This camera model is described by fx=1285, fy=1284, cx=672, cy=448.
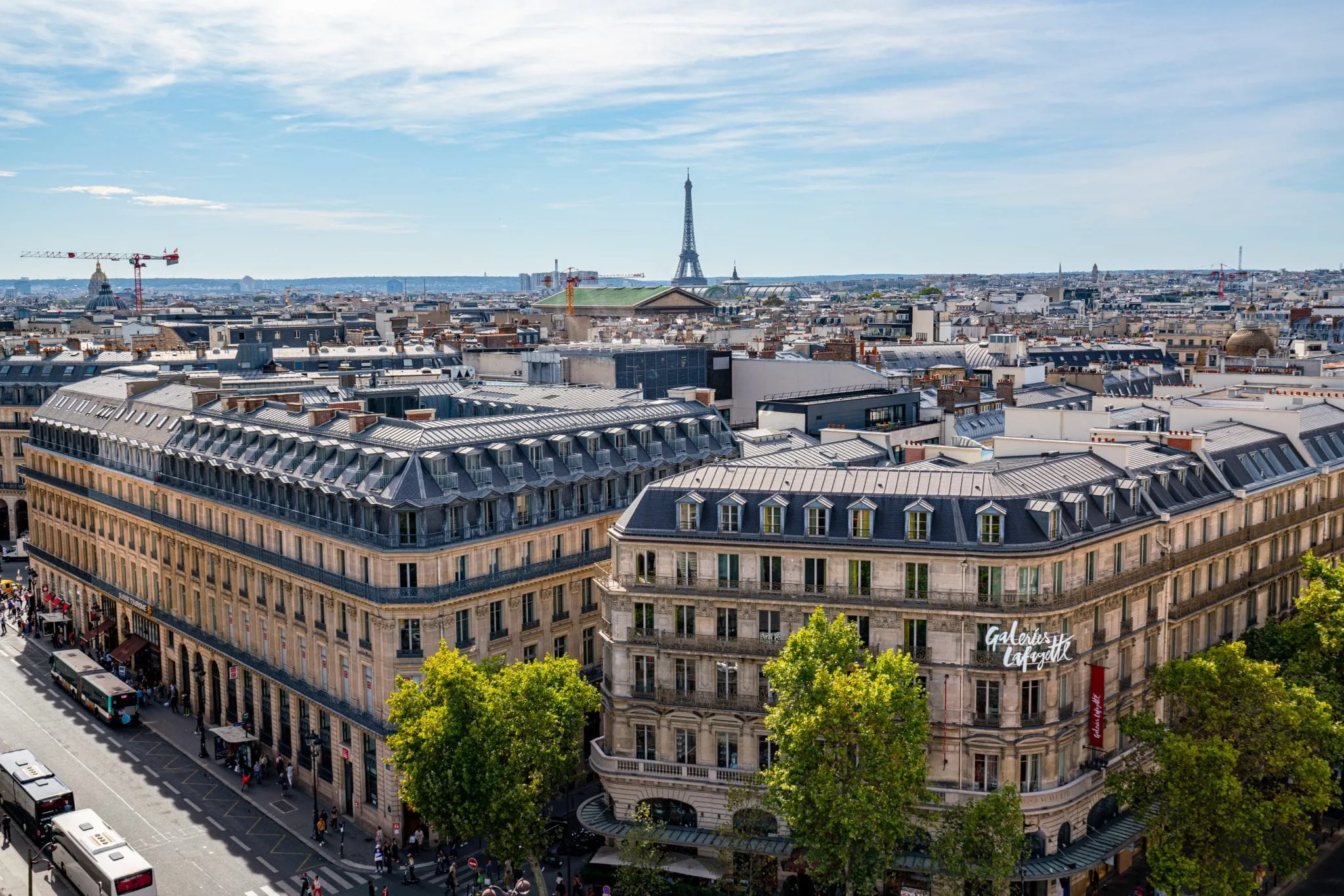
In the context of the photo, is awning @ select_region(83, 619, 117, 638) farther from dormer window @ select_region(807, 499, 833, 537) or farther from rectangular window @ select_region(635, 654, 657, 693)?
dormer window @ select_region(807, 499, 833, 537)

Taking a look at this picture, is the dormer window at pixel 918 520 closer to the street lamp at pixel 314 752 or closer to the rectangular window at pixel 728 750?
the rectangular window at pixel 728 750

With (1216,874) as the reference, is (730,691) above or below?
above

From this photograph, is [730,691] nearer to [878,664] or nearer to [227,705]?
[878,664]

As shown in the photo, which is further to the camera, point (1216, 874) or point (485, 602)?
point (485, 602)

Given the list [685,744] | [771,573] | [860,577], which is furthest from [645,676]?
[860,577]

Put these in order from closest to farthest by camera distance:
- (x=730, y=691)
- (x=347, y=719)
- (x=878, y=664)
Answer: (x=878, y=664), (x=730, y=691), (x=347, y=719)

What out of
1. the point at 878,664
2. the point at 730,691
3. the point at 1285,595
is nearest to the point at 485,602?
the point at 730,691
